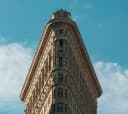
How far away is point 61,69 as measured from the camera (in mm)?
173125

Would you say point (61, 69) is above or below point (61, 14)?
below

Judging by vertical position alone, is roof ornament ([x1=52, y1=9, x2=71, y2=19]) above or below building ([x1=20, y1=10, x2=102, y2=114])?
above

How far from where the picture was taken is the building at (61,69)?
17162cm

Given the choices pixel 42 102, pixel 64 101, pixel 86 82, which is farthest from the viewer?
pixel 86 82

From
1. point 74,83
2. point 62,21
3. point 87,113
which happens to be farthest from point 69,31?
point 87,113

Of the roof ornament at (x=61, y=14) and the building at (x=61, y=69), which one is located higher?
the roof ornament at (x=61, y=14)

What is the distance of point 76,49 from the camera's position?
187375 millimetres

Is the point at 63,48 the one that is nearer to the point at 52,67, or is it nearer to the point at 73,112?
the point at 52,67

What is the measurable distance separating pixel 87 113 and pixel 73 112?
2396cm

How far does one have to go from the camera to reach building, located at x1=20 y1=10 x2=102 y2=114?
172 meters

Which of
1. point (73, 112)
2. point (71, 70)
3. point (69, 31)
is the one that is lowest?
point (73, 112)

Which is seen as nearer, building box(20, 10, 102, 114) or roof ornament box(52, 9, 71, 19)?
building box(20, 10, 102, 114)

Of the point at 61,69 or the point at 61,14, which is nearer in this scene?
the point at 61,69

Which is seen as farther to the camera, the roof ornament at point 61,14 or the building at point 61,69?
the roof ornament at point 61,14
